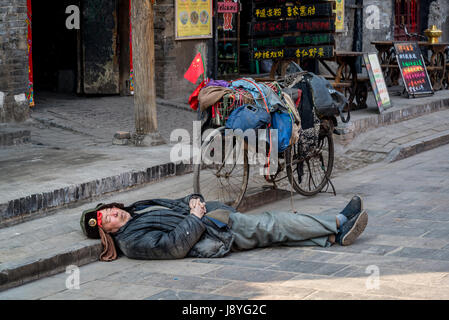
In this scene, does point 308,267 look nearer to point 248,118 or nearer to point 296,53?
point 248,118

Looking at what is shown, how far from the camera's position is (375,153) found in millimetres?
10688

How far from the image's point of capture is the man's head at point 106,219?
18.8ft

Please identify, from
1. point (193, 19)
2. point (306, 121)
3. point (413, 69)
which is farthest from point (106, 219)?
point (413, 69)

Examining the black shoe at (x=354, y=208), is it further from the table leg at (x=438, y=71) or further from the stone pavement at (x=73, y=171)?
the table leg at (x=438, y=71)

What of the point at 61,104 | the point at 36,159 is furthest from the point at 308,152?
the point at 61,104

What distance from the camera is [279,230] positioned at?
5852mm

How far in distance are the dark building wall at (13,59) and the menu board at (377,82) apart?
533 cm

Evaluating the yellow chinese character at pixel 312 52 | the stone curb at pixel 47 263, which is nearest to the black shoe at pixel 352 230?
the stone curb at pixel 47 263

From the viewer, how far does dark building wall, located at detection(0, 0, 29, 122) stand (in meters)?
10.5

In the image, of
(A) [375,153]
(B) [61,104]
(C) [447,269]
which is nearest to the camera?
(C) [447,269]

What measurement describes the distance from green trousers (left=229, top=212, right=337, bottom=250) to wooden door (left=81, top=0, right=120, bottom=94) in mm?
7921

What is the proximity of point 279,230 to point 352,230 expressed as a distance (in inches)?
22.6
